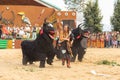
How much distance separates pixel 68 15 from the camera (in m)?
35.1

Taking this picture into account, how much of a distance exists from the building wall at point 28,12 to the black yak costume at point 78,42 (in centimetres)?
1606

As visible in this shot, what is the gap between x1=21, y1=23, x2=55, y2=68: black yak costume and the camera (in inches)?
555

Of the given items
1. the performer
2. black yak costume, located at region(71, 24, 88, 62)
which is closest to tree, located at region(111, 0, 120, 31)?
black yak costume, located at region(71, 24, 88, 62)

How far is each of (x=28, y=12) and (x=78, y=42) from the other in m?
17.9

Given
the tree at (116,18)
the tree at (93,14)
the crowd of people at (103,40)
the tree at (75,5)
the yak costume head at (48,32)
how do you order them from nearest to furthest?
the yak costume head at (48,32), the crowd of people at (103,40), the tree at (93,14), the tree at (116,18), the tree at (75,5)

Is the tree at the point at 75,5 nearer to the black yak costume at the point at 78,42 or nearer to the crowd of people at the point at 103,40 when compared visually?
the crowd of people at the point at 103,40

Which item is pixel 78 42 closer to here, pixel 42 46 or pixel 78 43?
pixel 78 43

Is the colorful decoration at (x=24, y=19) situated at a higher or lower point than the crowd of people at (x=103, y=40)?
higher

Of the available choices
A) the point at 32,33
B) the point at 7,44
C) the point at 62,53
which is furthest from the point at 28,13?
the point at 62,53

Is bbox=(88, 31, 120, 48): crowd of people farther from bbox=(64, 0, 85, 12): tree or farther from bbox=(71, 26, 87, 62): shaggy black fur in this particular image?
bbox=(71, 26, 87, 62): shaggy black fur

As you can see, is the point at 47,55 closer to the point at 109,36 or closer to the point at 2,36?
the point at 2,36

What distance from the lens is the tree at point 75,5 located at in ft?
152

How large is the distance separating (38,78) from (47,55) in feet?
10.2

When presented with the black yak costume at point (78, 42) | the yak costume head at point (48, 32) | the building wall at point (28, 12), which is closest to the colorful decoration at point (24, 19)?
the building wall at point (28, 12)
